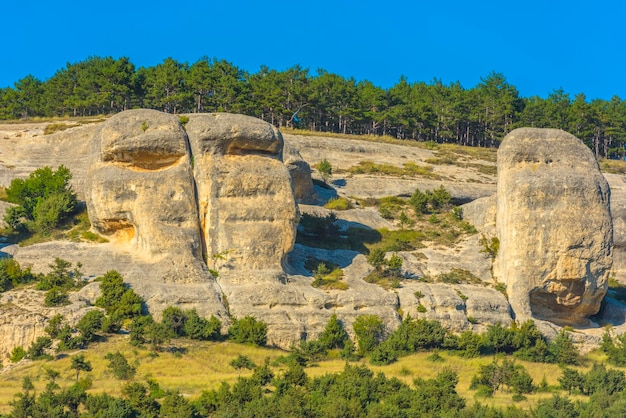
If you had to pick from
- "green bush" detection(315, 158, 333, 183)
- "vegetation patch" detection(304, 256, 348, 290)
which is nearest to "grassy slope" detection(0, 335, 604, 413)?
"vegetation patch" detection(304, 256, 348, 290)

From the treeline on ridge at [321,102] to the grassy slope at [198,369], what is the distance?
4263 cm

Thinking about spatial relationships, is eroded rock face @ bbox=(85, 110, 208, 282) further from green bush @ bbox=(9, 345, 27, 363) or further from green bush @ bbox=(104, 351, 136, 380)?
green bush @ bbox=(9, 345, 27, 363)

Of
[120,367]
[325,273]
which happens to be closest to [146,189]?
[325,273]

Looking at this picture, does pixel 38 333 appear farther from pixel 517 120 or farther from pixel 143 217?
pixel 517 120

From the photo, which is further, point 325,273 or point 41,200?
point 41,200

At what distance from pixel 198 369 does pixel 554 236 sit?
1846 cm

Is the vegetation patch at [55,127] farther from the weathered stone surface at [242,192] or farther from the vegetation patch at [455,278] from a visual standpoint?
the vegetation patch at [455,278]

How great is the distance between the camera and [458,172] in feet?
253

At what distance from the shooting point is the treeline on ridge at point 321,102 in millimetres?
86188

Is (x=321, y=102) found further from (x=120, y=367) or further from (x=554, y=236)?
(x=120, y=367)

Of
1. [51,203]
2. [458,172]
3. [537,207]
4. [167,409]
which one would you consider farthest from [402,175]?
[167,409]

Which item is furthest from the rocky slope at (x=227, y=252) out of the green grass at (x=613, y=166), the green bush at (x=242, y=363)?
the green grass at (x=613, y=166)

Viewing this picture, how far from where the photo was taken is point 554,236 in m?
51.3

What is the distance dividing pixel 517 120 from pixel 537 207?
45.9m
